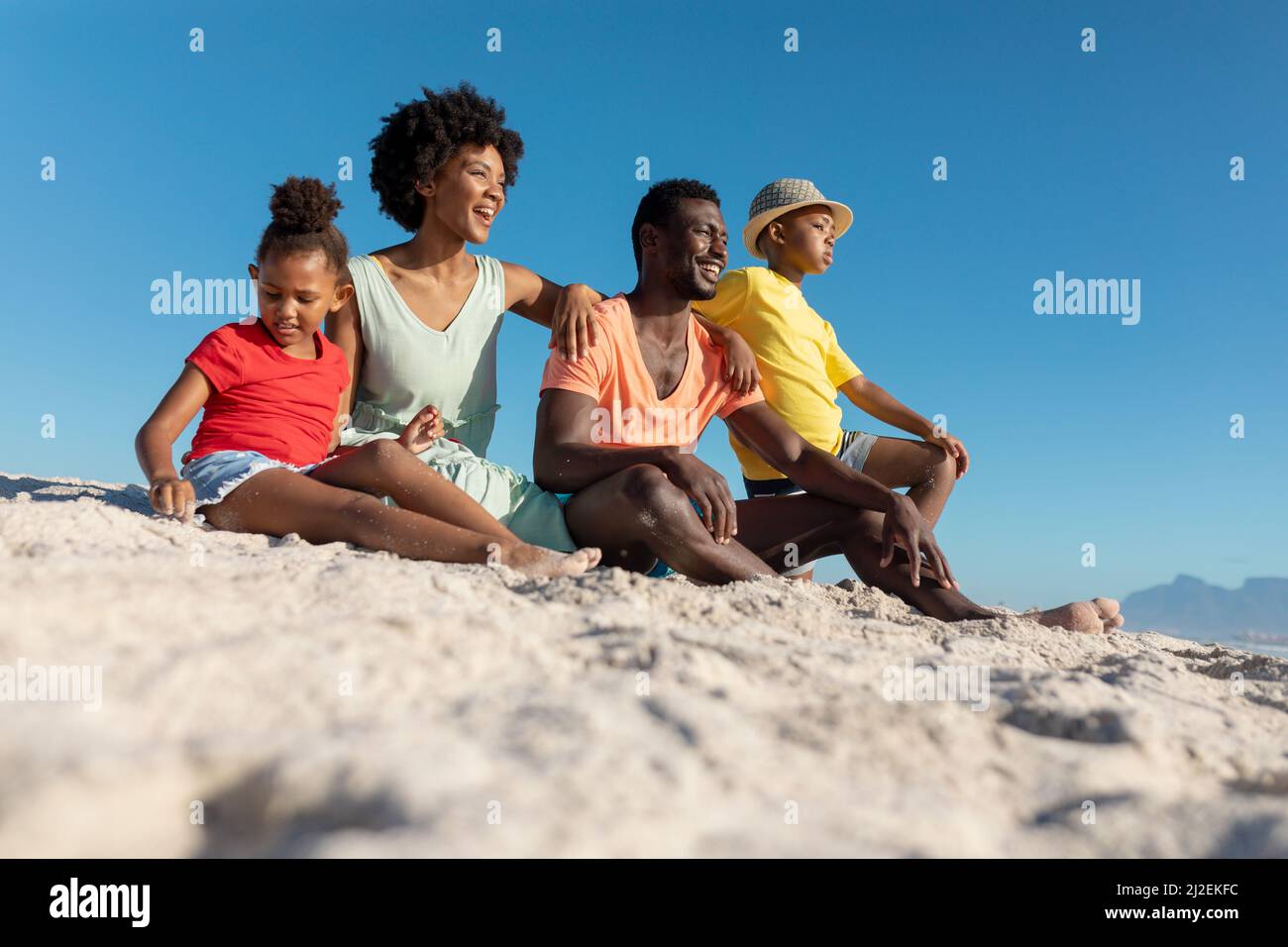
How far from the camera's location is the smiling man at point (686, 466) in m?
2.72

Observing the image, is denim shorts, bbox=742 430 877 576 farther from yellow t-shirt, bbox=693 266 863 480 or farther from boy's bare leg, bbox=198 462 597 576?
boy's bare leg, bbox=198 462 597 576

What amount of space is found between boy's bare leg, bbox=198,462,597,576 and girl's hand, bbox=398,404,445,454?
34 cm

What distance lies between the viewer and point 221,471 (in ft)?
9.07

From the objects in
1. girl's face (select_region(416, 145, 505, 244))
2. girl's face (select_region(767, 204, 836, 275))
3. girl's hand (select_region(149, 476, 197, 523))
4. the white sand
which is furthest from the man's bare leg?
girl's face (select_region(767, 204, 836, 275))

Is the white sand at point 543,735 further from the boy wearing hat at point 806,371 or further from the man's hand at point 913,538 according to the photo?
the boy wearing hat at point 806,371

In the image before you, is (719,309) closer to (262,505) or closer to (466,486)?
(466,486)

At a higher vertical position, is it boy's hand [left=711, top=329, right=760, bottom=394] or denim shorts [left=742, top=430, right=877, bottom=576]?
boy's hand [left=711, top=329, right=760, bottom=394]

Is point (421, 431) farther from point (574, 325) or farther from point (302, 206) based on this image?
point (302, 206)

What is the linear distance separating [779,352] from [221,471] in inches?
87.2

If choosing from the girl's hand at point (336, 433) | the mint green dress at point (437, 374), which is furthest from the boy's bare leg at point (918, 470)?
the girl's hand at point (336, 433)

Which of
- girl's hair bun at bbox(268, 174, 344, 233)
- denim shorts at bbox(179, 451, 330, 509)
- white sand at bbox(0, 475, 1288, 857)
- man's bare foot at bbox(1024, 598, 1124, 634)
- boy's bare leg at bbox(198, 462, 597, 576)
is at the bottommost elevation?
man's bare foot at bbox(1024, 598, 1124, 634)

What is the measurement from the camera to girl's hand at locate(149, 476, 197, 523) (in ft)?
8.09
